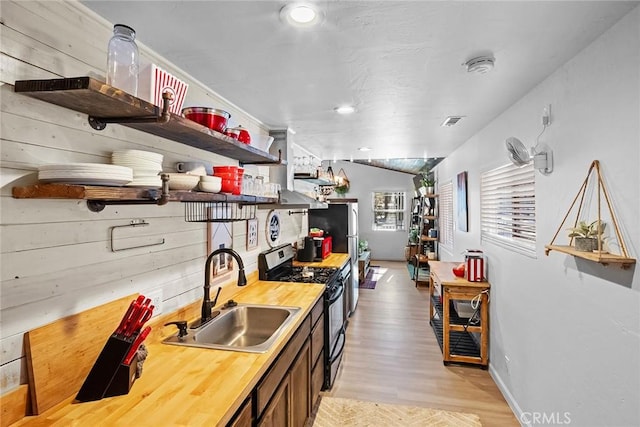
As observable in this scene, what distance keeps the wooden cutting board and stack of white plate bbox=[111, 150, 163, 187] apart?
54cm

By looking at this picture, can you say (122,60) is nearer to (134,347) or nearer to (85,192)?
(85,192)

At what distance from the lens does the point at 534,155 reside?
6.61 feet

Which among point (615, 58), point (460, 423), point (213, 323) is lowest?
point (460, 423)

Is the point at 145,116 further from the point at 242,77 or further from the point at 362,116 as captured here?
the point at 362,116

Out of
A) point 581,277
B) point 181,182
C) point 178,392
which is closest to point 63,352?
point 178,392

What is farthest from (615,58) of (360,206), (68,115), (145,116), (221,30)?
(360,206)

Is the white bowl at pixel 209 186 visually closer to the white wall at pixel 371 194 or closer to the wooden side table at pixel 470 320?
the wooden side table at pixel 470 320

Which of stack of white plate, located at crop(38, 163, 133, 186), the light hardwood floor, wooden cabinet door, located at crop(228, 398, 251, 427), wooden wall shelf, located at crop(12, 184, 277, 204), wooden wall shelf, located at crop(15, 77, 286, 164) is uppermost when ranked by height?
wooden wall shelf, located at crop(15, 77, 286, 164)

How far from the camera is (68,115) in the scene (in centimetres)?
114

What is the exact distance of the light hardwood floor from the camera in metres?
2.51

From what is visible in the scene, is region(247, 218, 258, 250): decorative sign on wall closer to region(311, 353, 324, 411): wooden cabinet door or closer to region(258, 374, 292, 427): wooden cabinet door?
region(311, 353, 324, 411): wooden cabinet door

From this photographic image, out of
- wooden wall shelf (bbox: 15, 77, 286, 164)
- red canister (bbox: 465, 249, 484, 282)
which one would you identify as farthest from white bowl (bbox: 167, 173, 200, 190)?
red canister (bbox: 465, 249, 484, 282)

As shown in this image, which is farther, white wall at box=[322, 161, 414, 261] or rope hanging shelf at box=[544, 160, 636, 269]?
white wall at box=[322, 161, 414, 261]

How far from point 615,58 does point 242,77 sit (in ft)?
5.91
